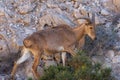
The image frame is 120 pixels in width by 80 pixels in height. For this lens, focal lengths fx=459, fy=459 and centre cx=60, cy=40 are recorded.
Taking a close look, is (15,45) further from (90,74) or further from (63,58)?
(90,74)

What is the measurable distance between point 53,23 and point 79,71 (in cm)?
384

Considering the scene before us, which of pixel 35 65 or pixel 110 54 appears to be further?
pixel 110 54

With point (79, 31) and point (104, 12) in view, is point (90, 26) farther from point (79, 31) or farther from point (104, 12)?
point (104, 12)

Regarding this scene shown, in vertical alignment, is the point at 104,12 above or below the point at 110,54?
above

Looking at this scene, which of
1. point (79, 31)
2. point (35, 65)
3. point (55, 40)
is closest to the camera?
point (35, 65)

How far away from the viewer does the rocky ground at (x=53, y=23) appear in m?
14.0

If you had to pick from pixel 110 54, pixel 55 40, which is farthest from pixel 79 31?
pixel 110 54

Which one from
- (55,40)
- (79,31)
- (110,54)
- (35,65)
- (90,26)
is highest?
(90,26)

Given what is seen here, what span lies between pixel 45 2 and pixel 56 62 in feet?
7.93

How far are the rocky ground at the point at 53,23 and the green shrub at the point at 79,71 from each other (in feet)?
5.54

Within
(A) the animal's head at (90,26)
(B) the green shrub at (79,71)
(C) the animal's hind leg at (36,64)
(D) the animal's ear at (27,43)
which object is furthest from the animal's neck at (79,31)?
(B) the green shrub at (79,71)

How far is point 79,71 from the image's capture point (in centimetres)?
1124

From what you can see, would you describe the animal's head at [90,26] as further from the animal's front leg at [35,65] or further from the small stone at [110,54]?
the animal's front leg at [35,65]

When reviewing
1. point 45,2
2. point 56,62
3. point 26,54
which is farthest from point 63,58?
point 45,2
